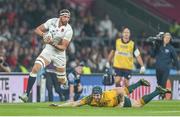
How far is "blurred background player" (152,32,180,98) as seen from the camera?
2722cm

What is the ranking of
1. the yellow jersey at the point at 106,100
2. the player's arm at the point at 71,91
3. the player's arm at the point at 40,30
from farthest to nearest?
the player's arm at the point at 71,91 → the player's arm at the point at 40,30 → the yellow jersey at the point at 106,100

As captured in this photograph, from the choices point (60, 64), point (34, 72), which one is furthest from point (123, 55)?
point (34, 72)

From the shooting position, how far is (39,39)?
111 feet

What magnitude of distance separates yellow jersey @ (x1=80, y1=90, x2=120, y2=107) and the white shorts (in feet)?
7.51

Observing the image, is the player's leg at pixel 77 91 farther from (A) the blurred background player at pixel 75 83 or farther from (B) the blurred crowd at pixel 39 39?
(B) the blurred crowd at pixel 39 39

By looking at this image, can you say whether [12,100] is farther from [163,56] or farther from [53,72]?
[163,56]

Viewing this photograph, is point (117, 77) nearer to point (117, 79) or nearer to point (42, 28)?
point (117, 79)

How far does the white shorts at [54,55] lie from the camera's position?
22562mm

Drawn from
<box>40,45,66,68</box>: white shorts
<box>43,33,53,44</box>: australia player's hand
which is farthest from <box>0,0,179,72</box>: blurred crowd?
<box>43,33,53,44</box>: australia player's hand

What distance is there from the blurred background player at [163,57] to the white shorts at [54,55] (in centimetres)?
501

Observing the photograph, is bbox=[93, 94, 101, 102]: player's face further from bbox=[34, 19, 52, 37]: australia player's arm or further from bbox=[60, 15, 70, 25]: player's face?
bbox=[60, 15, 70, 25]: player's face

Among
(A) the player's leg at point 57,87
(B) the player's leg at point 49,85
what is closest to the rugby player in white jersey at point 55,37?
(A) the player's leg at point 57,87

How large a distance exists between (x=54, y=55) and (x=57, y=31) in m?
0.62

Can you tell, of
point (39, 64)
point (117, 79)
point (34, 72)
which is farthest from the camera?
point (117, 79)
